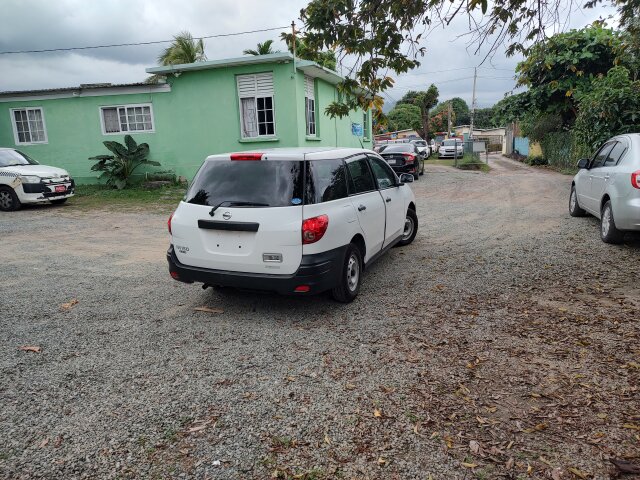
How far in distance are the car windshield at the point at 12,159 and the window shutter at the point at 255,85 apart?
6.66m

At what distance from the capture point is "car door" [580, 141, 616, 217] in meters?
7.46

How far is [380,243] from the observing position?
574 centimetres

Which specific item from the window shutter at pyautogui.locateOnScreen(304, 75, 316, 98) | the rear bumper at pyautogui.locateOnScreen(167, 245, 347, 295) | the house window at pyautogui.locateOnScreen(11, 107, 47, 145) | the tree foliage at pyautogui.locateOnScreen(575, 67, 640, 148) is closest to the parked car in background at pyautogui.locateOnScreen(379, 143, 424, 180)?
the window shutter at pyautogui.locateOnScreen(304, 75, 316, 98)

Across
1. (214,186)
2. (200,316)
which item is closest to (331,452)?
(200,316)

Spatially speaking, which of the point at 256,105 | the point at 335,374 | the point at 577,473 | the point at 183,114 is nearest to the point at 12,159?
the point at 183,114

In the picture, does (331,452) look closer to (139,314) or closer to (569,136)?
(139,314)

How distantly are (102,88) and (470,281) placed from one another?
15.2 meters

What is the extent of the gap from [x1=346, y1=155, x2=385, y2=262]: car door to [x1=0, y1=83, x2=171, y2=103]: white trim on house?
12532 mm

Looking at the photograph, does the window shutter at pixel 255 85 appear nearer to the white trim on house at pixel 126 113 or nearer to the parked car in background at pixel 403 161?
the white trim on house at pixel 126 113

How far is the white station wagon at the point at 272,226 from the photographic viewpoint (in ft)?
14.1

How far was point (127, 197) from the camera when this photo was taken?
1470 cm

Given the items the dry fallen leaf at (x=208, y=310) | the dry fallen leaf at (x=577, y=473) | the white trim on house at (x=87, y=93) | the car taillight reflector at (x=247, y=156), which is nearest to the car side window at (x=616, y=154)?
the car taillight reflector at (x=247, y=156)

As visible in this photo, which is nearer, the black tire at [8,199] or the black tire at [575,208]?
the black tire at [575,208]

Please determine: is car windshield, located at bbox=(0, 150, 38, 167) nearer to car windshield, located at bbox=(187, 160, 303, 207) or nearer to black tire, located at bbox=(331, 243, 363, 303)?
car windshield, located at bbox=(187, 160, 303, 207)
